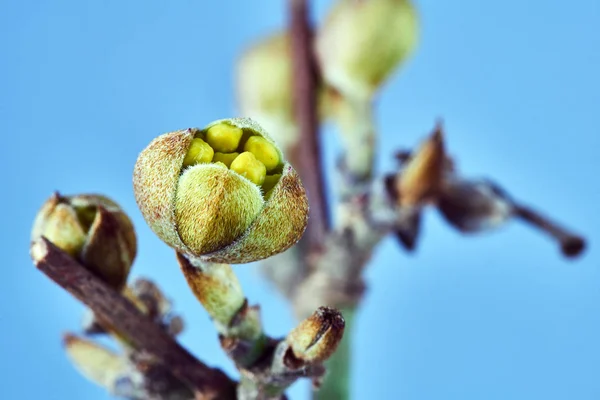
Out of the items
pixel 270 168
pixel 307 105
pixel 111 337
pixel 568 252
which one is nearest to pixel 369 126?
pixel 307 105

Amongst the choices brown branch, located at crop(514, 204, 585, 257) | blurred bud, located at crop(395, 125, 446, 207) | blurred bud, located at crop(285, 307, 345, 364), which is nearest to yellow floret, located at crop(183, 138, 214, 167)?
blurred bud, located at crop(285, 307, 345, 364)

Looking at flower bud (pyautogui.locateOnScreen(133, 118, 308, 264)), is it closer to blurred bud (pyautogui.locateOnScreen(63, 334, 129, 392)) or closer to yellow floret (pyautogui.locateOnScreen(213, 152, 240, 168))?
yellow floret (pyautogui.locateOnScreen(213, 152, 240, 168))

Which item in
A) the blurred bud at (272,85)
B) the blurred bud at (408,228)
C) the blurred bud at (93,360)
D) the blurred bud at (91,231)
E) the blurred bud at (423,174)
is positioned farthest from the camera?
the blurred bud at (272,85)

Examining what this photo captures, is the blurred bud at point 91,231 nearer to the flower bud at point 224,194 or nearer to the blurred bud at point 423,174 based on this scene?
the flower bud at point 224,194

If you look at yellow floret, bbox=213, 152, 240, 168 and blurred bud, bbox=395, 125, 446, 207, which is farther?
blurred bud, bbox=395, 125, 446, 207

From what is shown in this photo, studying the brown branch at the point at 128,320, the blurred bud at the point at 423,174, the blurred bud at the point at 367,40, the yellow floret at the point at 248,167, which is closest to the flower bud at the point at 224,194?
the yellow floret at the point at 248,167

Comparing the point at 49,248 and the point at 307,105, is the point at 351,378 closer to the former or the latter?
the point at 307,105

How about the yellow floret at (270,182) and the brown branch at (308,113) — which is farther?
the brown branch at (308,113)
